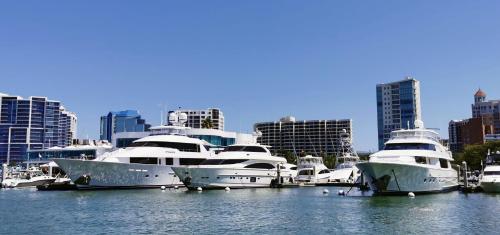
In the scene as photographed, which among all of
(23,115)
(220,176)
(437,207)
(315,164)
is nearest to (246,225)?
(437,207)

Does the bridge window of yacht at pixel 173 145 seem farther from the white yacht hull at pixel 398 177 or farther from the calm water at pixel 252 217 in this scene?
the white yacht hull at pixel 398 177

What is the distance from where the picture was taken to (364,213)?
29672 mm

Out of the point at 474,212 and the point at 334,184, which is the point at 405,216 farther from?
the point at 334,184

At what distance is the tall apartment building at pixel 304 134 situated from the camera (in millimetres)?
174875

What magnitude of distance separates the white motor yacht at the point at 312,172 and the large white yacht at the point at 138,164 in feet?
68.2

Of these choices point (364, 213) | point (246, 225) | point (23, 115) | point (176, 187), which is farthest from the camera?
point (23, 115)

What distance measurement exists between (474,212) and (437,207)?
8.58ft

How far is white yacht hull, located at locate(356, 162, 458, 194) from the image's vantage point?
1497 inches

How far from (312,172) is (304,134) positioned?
103 meters

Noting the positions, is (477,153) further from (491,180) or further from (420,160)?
(420,160)

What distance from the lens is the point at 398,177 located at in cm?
3847

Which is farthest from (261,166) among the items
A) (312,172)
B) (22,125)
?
(22,125)

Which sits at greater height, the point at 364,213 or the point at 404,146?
the point at 404,146

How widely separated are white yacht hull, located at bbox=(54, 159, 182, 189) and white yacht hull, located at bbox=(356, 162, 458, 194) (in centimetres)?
2608
